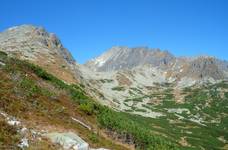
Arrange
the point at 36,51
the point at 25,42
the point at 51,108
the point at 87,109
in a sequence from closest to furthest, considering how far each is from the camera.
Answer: the point at 51,108
the point at 87,109
the point at 36,51
the point at 25,42

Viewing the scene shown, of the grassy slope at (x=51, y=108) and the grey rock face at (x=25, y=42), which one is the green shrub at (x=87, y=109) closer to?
the grassy slope at (x=51, y=108)

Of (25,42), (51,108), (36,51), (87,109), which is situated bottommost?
(51,108)

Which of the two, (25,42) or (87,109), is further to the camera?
(25,42)

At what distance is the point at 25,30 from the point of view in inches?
7721

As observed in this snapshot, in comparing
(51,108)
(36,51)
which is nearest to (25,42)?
(36,51)

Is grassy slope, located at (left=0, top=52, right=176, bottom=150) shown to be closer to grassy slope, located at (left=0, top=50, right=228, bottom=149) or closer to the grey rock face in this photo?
grassy slope, located at (left=0, top=50, right=228, bottom=149)

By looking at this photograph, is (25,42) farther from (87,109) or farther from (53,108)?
(53,108)

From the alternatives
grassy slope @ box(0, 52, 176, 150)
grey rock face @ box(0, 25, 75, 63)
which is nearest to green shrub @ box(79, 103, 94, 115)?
grassy slope @ box(0, 52, 176, 150)

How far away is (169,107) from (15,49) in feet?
286

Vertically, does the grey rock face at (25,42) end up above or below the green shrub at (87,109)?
above

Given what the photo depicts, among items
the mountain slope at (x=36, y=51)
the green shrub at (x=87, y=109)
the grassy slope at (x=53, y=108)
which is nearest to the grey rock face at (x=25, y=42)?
the mountain slope at (x=36, y=51)

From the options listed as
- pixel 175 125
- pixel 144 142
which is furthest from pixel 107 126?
pixel 175 125

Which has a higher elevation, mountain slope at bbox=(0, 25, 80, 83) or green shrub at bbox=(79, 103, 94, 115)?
mountain slope at bbox=(0, 25, 80, 83)

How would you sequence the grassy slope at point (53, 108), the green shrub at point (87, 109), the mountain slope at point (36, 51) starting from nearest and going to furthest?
the grassy slope at point (53, 108) → the green shrub at point (87, 109) → the mountain slope at point (36, 51)
